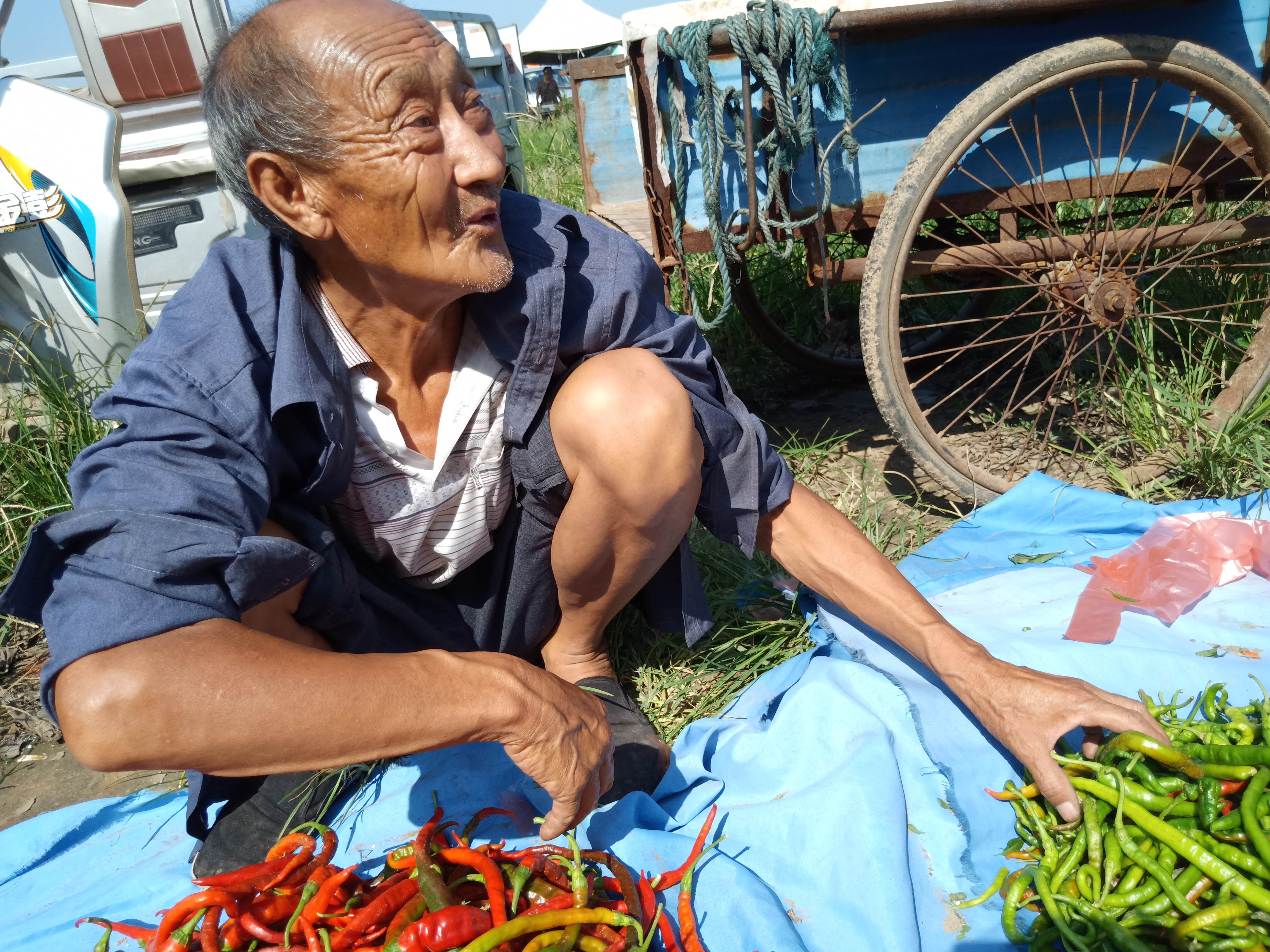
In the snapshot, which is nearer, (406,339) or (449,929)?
(449,929)

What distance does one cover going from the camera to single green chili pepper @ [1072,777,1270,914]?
48.6 inches

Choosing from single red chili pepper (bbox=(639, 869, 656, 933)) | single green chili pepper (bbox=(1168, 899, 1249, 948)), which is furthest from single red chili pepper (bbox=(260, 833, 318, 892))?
single green chili pepper (bbox=(1168, 899, 1249, 948))

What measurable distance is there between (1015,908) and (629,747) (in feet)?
2.45

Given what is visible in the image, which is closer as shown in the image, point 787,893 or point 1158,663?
point 787,893

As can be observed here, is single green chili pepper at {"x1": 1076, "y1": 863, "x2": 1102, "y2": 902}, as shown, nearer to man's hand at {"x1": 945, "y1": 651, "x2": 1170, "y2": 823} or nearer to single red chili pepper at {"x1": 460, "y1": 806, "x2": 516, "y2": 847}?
man's hand at {"x1": 945, "y1": 651, "x2": 1170, "y2": 823}

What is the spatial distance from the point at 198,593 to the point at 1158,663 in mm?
1790

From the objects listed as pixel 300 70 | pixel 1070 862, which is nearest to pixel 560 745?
pixel 1070 862

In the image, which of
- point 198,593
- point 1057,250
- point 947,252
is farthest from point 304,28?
point 1057,250

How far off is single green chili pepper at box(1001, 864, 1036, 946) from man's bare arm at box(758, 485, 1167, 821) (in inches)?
4.6

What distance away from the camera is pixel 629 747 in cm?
178

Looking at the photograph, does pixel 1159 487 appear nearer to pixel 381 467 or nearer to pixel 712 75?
pixel 712 75

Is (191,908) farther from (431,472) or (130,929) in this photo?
(431,472)

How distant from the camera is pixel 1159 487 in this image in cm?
247

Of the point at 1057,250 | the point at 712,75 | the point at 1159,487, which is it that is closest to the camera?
the point at 712,75
